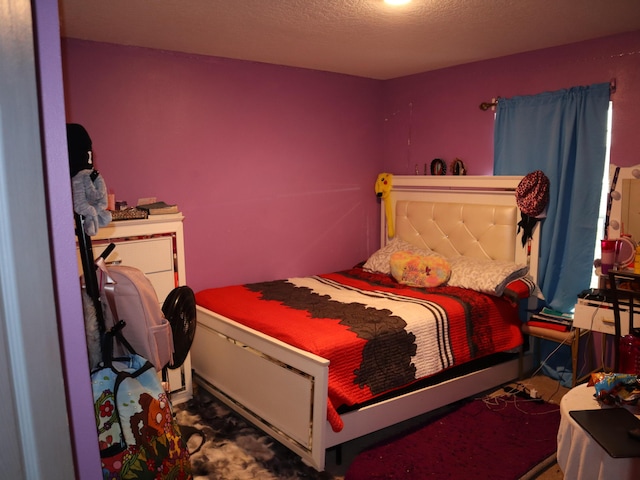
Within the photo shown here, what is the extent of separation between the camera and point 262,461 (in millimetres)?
2703

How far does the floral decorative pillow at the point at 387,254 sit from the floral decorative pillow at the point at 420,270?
0.24 metres

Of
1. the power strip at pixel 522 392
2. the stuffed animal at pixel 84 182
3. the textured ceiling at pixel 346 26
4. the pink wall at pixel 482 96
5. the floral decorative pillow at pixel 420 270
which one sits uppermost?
the textured ceiling at pixel 346 26

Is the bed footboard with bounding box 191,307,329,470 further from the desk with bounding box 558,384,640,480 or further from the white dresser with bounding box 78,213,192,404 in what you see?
the desk with bounding box 558,384,640,480

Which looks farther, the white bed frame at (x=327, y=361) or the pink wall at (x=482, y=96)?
the pink wall at (x=482, y=96)

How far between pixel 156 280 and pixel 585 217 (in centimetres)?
297

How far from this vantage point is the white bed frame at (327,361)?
8.55 feet

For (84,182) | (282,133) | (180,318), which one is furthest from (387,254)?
(84,182)

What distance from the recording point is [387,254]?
441 centimetres

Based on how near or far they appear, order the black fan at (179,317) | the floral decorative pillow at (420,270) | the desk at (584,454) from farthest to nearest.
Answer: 1. the floral decorative pillow at (420,270)
2. the black fan at (179,317)
3. the desk at (584,454)

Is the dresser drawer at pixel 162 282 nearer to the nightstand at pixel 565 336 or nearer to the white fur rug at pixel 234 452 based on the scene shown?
the white fur rug at pixel 234 452

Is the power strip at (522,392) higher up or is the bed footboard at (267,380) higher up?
the bed footboard at (267,380)

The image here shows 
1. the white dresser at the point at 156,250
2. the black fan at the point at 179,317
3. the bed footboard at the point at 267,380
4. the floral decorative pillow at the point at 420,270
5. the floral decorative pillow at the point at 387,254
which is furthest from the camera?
the floral decorative pillow at the point at 387,254

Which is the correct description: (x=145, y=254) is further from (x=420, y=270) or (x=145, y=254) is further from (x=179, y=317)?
(x=420, y=270)

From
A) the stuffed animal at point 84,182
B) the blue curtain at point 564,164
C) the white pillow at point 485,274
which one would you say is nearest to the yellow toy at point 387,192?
the white pillow at point 485,274
